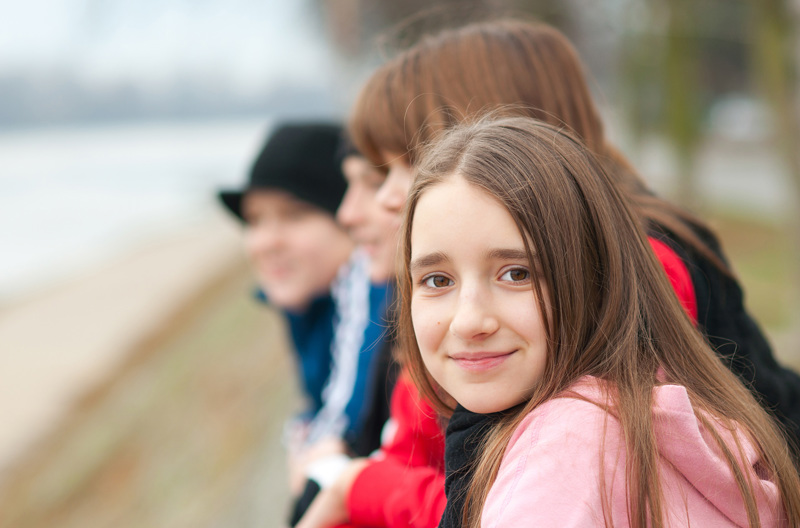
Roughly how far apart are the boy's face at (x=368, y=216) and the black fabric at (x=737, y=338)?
0.92 metres

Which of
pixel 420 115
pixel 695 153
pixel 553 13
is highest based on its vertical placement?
pixel 420 115

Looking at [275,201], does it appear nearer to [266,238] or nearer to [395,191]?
[266,238]

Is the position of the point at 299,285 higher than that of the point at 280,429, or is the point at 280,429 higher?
the point at 299,285

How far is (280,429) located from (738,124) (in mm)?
23633

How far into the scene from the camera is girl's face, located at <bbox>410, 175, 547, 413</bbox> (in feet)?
4.01

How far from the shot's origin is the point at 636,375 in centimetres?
122

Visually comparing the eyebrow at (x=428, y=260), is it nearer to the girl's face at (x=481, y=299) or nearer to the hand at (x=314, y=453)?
the girl's face at (x=481, y=299)

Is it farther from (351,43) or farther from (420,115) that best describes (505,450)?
(351,43)

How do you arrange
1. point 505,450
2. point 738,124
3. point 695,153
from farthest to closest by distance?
point 738,124
point 695,153
point 505,450

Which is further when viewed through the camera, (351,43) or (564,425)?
(351,43)

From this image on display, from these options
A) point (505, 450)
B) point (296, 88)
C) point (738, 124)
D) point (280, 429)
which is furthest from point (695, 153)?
point (296, 88)

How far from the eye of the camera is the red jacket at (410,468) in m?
1.54

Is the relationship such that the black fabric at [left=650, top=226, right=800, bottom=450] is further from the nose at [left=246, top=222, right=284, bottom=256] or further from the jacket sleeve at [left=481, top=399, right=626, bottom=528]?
the nose at [left=246, top=222, right=284, bottom=256]

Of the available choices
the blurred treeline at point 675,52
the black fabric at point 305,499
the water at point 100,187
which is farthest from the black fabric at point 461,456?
the water at point 100,187
